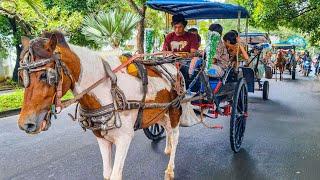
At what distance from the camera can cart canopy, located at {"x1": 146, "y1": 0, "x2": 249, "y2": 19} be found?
5.95m

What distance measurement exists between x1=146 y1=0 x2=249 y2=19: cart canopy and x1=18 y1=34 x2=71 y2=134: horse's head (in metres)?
3.25

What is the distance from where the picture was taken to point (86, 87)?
338cm

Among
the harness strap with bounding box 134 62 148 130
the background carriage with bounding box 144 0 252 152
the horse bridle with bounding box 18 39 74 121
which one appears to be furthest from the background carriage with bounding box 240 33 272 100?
the horse bridle with bounding box 18 39 74 121

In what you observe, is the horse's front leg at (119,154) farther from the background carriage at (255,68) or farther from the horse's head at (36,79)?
the background carriage at (255,68)

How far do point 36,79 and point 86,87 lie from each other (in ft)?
1.76

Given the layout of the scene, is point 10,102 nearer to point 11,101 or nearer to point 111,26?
point 11,101

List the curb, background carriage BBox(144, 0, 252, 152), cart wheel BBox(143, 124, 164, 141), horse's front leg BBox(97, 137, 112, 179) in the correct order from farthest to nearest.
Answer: the curb < cart wheel BBox(143, 124, 164, 141) < background carriage BBox(144, 0, 252, 152) < horse's front leg BBox(97, 137, 112, 179)

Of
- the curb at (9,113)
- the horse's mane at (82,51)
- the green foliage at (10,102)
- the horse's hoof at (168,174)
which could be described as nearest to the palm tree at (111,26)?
the green foliage at (10,102)

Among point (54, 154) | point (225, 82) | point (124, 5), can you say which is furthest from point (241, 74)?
point (124, 5)

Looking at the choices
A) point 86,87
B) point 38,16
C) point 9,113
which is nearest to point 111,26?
point 38,16

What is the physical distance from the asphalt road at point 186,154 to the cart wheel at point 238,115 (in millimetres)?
223

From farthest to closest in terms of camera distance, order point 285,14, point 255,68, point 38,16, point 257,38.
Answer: point 285,14
point 257,38
point 38,16
point 255,68

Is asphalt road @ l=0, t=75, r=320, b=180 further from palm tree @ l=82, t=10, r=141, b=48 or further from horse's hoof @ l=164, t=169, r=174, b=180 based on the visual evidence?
palm tree @ l=82, t=10, r=141, b=48

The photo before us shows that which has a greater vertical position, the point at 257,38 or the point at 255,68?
the point at 257,38
